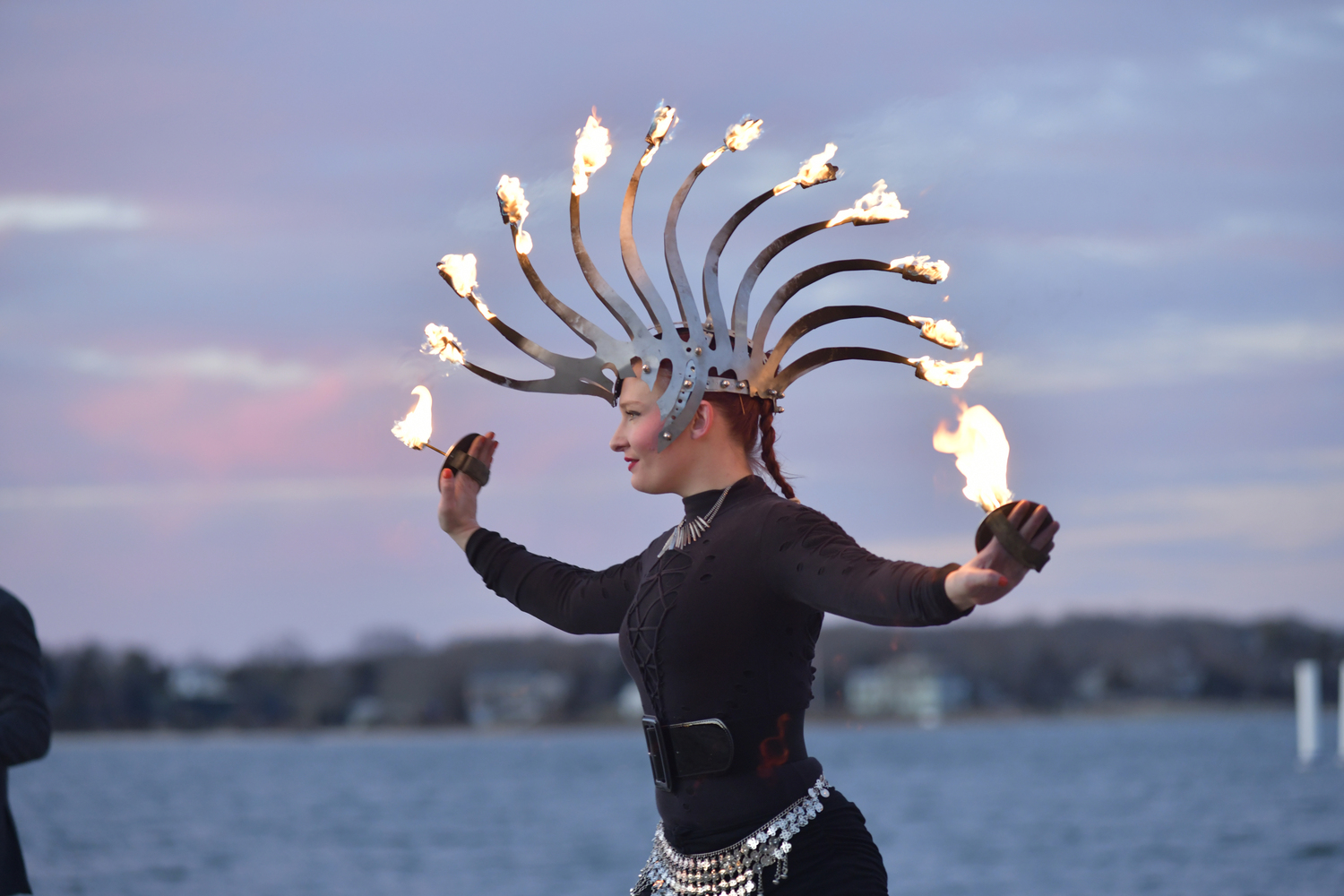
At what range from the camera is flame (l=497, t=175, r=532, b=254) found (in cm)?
385

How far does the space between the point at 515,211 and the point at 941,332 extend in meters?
1.14

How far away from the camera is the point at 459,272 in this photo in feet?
12.9

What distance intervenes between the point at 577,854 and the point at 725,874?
140ft

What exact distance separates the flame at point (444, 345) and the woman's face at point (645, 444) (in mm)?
581

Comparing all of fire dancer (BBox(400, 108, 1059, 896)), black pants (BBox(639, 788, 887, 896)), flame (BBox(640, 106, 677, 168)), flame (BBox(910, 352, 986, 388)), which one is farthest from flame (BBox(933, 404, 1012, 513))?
flame (BBox(640, 106, 677, 168))

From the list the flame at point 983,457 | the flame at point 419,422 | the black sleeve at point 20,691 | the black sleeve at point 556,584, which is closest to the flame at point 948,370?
the flame at point 983,457

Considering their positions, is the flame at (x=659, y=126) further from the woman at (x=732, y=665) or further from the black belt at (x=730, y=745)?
the black belt at (x=730, y=745)

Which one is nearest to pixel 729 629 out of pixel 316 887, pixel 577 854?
pixel 316 887

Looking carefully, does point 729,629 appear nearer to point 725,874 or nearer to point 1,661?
point 725,874

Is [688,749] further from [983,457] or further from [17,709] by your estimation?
[17,709]

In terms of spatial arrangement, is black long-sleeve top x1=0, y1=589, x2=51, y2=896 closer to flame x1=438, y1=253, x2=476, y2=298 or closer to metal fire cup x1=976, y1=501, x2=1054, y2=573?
flame x1=438, y1=253, x2=476, y2=298

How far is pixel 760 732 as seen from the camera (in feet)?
11.4

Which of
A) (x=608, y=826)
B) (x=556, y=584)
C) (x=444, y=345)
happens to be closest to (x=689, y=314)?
(x=444, y=345)

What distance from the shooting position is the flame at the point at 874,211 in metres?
3.70
